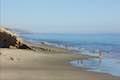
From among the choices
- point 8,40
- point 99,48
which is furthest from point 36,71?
point 99,48

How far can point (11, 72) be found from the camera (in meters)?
19.0

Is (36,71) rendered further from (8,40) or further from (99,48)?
(99,48)

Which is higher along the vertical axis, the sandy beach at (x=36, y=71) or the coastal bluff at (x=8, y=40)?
the coastal bluff at (x=8, y=40)

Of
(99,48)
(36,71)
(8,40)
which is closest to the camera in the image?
(36,71)

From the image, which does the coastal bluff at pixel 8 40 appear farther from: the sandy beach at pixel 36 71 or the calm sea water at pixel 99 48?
the calm sea water at pixel 99 48

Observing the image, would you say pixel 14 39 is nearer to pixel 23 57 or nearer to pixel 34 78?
pixel 23 57

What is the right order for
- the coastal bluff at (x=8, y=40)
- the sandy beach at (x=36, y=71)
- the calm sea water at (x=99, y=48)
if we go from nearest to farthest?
the sandy beach at (x=36, y=71)
the calm sea water at (x=99, y=48)
the coastal bluff at (x=8, y=40)

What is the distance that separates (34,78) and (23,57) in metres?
8.52

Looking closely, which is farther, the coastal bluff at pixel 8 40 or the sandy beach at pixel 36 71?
the coastal bluff at pixel 8 40

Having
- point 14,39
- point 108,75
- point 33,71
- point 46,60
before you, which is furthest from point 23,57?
point 108,75

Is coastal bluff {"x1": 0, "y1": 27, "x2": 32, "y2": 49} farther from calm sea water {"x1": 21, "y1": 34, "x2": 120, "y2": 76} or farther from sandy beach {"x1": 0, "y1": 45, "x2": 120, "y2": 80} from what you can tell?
calm sea water {"x1": 21, "y1": 34, "x2": 120, "y2": 76}

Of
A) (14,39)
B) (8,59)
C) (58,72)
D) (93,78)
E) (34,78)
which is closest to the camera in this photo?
(34,78)

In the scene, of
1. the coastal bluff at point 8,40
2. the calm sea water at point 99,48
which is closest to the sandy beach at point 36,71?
the calm sea water at point 99,48

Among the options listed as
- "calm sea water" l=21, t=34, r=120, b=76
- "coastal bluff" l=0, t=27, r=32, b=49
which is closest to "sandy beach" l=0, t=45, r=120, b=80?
"calm sea water" l=21, t=34, r=120, b=76
